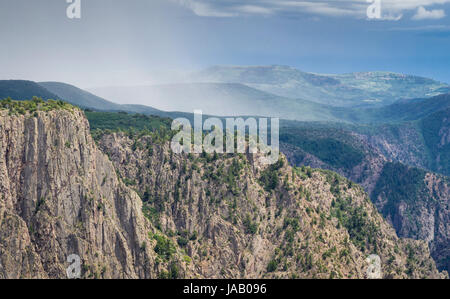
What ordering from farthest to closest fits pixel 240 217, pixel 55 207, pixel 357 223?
pixel 357 223 → pixel 240 217 → pixel 55 207

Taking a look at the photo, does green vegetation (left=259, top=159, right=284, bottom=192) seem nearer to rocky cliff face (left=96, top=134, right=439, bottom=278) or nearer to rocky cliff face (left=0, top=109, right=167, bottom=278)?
rocky cliff face (left=96, top=134, right=439, bottom=278)

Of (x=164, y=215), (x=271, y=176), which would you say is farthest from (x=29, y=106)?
(x=271, y=176)

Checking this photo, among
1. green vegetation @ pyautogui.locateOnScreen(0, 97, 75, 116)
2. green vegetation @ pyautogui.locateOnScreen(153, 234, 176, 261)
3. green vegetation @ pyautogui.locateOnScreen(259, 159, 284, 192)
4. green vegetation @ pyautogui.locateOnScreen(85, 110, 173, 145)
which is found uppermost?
green vegetation @ pyautogui.locateOnScreen(0, 97, 75, 116)

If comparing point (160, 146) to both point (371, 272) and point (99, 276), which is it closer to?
point (99, 276)

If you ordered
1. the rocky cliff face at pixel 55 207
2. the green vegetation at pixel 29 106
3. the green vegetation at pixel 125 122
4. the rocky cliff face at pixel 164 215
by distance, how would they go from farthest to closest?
the green vegetation at pixel 125 122 < the green vegetation at pixel 29 106 < the rocky cliff face at pixel 164 215 < the rocky cliff face at pixel 55 207

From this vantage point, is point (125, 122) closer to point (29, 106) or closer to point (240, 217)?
point (240, 217)

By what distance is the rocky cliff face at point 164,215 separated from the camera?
224 feet

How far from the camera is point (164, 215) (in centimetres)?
9425

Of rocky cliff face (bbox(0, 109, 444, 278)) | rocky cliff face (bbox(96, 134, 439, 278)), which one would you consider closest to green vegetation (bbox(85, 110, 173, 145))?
rocky cliff face (bbox(96, 134, 439, 278))

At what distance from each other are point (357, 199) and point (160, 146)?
5695 centimetres

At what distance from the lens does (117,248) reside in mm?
74938

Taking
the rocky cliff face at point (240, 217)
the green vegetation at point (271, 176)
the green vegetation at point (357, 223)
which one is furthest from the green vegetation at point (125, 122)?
the green vegetation at point (357, 223)

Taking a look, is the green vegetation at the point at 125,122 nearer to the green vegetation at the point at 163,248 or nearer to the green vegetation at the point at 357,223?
the green vegetation at the point at 163,248

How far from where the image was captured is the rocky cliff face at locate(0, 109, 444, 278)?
6812 centimetres
